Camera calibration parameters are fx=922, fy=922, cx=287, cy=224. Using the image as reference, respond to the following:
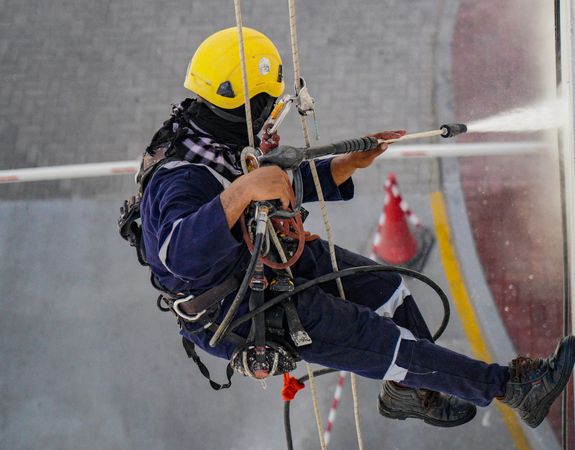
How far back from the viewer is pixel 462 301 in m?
7.05

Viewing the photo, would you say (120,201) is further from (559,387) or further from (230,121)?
(559,387)

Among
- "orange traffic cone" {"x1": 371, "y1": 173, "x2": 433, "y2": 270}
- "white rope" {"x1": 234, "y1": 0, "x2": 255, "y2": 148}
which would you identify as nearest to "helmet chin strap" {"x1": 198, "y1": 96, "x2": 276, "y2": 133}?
"white rope" {"x1": 234, "y1": 0, "x2": 255, "y2": 148}

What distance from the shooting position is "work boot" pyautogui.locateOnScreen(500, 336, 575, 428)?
177 inches

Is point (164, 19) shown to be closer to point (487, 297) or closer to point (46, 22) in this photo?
point (46, 22)

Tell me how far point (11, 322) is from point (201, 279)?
3705 mm

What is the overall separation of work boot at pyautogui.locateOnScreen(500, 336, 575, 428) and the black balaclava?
1714 millimetres

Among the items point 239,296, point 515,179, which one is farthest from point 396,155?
point 239,296

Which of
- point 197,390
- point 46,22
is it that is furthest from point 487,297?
point 46,22

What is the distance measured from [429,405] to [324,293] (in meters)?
1.04

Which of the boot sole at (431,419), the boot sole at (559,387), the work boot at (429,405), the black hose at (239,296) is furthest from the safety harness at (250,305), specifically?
the boot sole at (559,387)

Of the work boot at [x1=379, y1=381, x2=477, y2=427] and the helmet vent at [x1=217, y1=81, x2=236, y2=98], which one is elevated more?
the helmet vent at [x1=217, y1=81, x2=236, y2=98]

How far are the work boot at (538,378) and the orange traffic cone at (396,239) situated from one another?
105 inches

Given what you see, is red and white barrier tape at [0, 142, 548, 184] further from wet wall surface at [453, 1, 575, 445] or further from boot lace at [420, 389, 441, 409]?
boot lace at [420, 389, 441, 409]

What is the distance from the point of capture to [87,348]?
706cm
